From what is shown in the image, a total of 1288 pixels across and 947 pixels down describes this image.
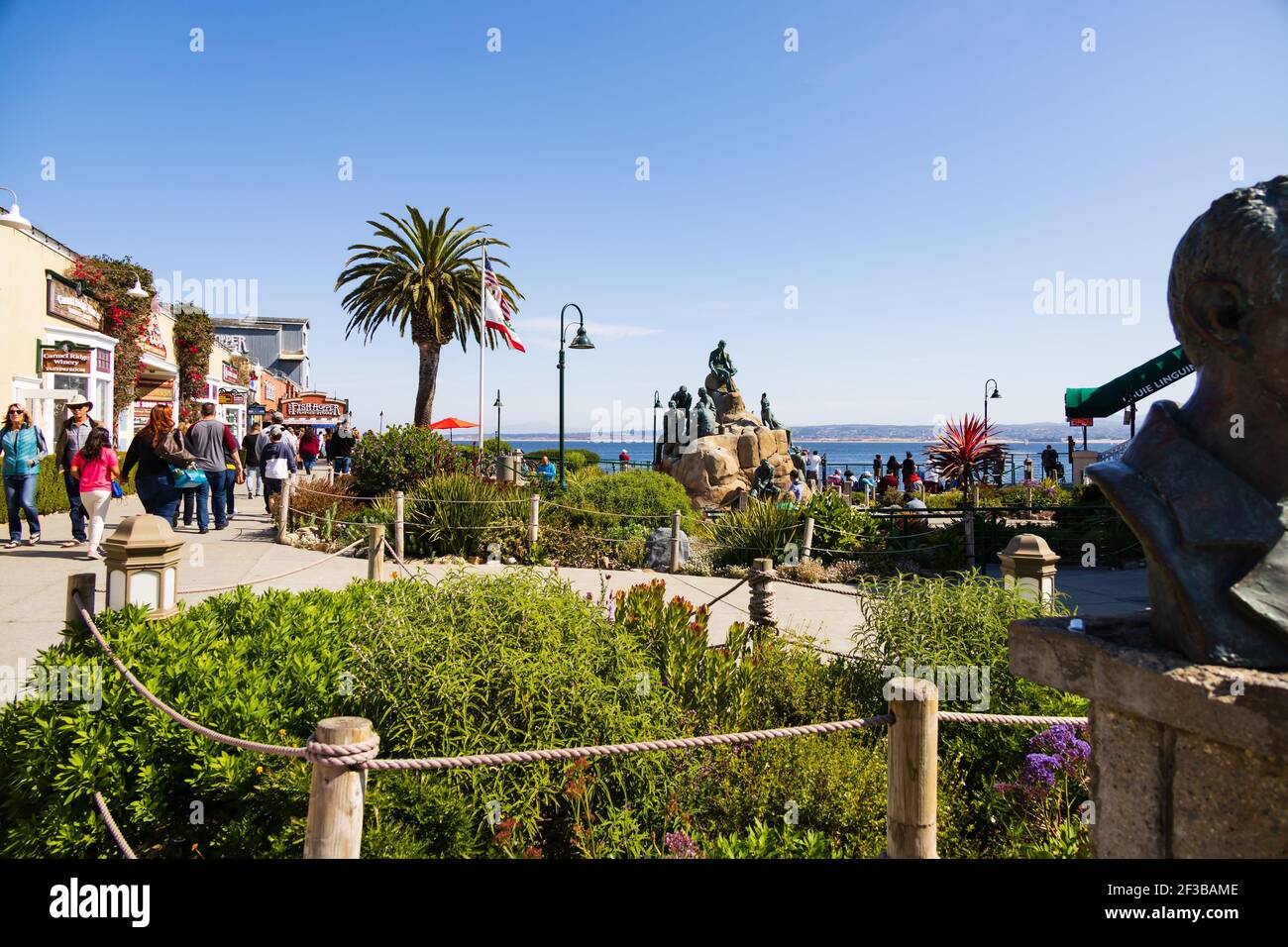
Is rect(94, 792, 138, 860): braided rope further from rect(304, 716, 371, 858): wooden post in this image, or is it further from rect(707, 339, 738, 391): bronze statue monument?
rect(707, 339, 738, 391): bronze statue monument

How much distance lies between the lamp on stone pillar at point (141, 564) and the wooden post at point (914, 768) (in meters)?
4.46

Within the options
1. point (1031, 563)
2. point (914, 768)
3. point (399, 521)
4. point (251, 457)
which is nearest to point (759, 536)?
point (399, 521)

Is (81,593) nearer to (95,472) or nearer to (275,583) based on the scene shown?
(275,583)

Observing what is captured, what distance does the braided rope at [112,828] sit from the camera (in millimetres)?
3205

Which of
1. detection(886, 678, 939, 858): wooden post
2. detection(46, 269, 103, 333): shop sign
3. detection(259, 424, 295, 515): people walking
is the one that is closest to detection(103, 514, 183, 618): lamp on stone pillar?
detection(886, 678, 939, 858): wooden post

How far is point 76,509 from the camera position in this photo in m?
10.4

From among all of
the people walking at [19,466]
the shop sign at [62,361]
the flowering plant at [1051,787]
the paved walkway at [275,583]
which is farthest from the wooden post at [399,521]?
the shop sign at [62,361]

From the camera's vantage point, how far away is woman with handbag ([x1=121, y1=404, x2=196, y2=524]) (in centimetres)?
985

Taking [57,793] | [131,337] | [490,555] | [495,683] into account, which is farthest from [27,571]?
[131,337]

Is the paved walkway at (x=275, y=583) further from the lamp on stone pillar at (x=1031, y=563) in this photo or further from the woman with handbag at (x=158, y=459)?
the lamp on stone pillar at (x=1031, y=563)

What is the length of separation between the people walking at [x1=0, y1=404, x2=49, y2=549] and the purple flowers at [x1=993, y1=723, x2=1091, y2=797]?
1160cm
